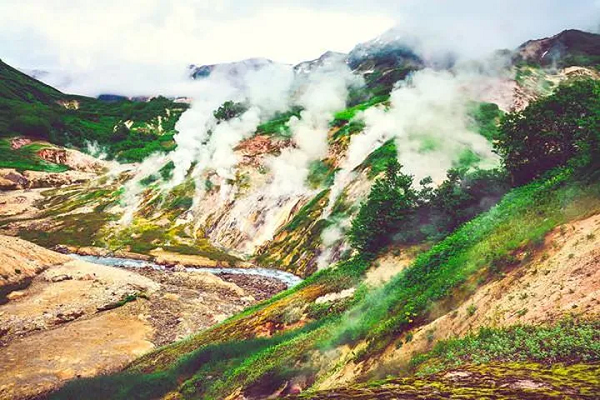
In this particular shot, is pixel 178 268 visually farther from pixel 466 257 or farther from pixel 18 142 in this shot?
pixel 18 142

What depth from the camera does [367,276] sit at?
1473 inches

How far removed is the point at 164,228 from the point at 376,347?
10224 cm

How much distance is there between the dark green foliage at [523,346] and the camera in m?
10.5

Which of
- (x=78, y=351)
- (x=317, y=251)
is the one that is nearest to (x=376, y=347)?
(x=78, y=351)

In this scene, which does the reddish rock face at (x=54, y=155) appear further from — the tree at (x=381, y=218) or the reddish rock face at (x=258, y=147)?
the tree at (x=381, y=218)

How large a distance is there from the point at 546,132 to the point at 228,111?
5470 inches

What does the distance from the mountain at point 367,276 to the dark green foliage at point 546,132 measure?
0.14 meters

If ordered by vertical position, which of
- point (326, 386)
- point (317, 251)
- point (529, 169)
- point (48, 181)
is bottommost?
point (317, 251)

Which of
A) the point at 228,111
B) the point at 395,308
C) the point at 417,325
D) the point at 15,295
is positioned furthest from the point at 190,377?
the point at 228,111

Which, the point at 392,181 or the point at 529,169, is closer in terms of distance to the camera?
the point at 529,169

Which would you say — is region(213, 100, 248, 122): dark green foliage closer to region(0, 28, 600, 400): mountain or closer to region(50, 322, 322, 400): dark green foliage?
region(0, 28, 600, 400): mountain

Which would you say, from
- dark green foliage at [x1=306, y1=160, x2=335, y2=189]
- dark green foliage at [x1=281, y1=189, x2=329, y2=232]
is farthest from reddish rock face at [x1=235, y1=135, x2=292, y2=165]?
dark green foliage at [x1=281, y1=189, x2=329, y2=232]

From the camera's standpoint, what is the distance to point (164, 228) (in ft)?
378

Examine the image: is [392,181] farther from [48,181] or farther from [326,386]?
[48,181]
